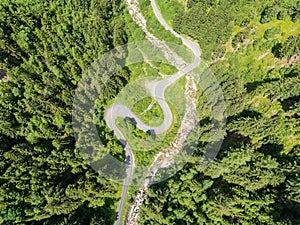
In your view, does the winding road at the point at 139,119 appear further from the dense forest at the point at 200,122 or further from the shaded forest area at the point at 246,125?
the shaded forest area at the point at 246,125

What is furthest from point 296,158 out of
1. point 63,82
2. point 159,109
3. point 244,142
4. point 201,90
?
point 63,82

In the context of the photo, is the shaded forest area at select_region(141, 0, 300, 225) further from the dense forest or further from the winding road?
the winding road

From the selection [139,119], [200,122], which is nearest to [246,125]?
[200,122]

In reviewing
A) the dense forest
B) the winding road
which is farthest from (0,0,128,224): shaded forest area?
the winding road

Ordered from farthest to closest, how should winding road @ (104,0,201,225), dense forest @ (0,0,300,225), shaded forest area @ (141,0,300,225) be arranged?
winding road @ (104,0,201,225) → dense forest @ (0,0,300,225) → shaded forest area @ (141,0,300,225)

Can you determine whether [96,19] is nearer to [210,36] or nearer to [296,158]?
[210,36]

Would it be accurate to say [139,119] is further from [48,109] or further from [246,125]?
[246,125]
